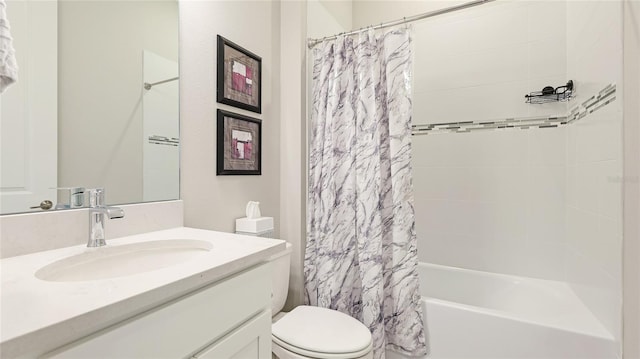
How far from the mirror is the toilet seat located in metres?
0.79

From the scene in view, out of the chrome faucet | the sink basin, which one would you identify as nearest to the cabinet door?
the sink basin

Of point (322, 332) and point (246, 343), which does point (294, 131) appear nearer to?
point (322, 332)

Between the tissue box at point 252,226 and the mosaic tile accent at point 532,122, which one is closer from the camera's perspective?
the mosaic tile accent at point 532,122

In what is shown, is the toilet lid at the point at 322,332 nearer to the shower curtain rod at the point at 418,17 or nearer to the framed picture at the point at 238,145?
the framed picture at the point at 238,145

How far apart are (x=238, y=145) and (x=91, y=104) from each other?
679mm

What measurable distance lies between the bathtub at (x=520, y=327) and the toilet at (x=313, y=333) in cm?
47

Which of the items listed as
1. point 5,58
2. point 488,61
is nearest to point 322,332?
point 5,58

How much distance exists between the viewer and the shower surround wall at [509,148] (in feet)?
5.23

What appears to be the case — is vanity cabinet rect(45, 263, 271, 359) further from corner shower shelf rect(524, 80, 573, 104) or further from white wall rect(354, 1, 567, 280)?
corner shower shelf rect(524, 80, 573, 104)

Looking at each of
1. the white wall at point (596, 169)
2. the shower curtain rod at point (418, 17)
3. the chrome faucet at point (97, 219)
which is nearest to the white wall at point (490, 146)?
the white wall at point (596, 169)

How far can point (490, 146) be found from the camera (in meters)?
2.14

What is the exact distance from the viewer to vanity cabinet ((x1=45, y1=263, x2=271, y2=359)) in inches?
22.0

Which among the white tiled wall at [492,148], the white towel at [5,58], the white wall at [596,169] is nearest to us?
the white towel at [5,58]

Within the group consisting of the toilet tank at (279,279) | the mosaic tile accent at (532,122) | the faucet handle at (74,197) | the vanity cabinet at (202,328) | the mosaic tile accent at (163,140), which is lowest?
the toilet tank at (279,279)
